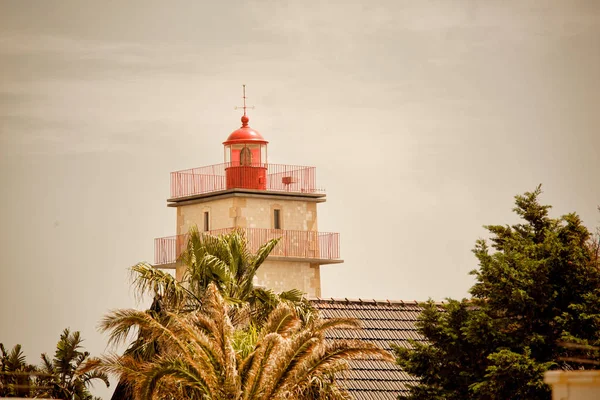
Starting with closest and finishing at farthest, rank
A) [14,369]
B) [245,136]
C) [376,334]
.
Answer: [376,334] → [14,369] → [245,136]

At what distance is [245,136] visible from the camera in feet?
189

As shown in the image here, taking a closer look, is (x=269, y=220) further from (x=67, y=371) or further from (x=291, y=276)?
(x=67, y=371)

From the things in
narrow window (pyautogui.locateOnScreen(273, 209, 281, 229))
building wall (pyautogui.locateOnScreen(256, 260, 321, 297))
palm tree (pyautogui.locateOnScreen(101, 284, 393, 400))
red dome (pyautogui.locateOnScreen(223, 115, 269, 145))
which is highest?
red dome (pyautogui.locateOnScreen(223, 115, 269, 145))

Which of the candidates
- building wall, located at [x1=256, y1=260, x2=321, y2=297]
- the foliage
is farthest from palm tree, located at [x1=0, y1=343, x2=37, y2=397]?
building wall, located at [x1=256, y1=260, x2=321, y2=297]

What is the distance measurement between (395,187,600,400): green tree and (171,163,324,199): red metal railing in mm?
21491

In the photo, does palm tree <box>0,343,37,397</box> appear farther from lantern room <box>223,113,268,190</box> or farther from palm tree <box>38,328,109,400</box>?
lantern room <box>223,113,268,190</box>

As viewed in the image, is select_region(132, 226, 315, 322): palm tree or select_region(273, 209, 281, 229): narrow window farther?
select_region(273, 209, 281, 229): narrow window

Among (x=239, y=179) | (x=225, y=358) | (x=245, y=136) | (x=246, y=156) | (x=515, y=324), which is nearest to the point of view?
(x=225, y=358)

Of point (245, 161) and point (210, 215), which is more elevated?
point (245, 161)

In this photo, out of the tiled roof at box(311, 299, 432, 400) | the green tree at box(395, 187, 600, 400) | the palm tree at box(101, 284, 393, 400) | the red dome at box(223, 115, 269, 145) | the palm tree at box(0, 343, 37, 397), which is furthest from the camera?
the red dome at box(223, 115, 269, 145)

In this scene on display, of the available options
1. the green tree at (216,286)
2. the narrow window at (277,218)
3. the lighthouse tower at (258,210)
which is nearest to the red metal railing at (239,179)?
the lighthouse tower at (258,210)

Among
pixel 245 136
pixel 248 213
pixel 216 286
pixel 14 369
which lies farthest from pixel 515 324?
pixel 245 136

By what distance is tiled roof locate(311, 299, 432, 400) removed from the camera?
1576 inches

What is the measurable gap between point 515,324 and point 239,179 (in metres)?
23.3
